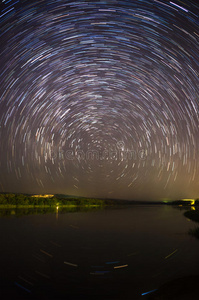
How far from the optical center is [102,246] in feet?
59.5

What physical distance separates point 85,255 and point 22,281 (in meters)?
6.00

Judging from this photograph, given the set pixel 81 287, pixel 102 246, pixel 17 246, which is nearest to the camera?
pixel 81 287

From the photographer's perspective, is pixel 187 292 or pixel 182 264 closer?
pixel 187 292

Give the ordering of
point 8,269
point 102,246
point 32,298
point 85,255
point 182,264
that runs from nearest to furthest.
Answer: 1. point 32,298
2. point 8,269
3. point 182,264
4. point 85,255
5. point 102,246

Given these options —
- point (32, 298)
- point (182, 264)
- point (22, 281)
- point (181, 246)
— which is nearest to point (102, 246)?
point (181, 246)

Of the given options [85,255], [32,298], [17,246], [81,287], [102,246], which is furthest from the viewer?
[102,246]

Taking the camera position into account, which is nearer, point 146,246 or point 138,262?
point 138,262

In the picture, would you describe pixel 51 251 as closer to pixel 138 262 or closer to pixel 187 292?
pixel 138 262

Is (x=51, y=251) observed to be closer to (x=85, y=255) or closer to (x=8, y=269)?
(x=85, y=255)

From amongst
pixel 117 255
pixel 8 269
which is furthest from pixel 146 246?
pixel 8 269

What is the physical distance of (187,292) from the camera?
27.6 feet

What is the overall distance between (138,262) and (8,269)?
5.74m

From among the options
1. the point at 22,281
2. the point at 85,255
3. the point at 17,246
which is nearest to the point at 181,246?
the point at 85,255

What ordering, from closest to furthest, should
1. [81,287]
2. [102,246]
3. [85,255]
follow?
[81,287] → [85,255] → [102,246]
